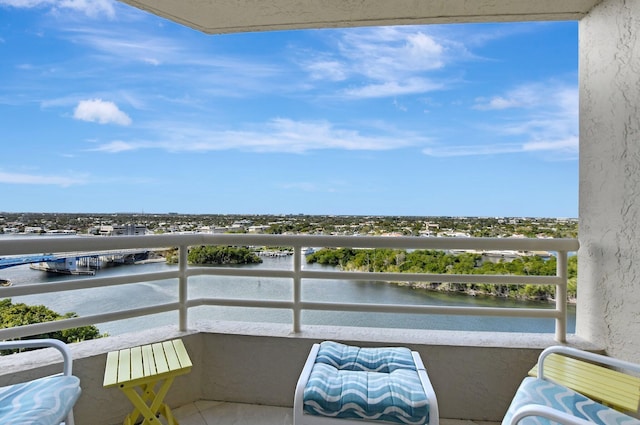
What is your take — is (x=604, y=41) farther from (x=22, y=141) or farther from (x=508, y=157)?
(x=22, y=141)

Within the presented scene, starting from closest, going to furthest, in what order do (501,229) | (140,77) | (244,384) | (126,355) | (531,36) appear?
(126,355)
(244,384)
(501,229)
(531,36)
(140,77)

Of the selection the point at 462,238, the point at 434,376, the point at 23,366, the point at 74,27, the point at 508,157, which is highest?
the point at 74,27

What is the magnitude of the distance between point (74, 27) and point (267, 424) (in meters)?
7.51

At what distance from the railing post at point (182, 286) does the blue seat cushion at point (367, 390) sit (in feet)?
3.92

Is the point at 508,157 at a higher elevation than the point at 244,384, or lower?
higher

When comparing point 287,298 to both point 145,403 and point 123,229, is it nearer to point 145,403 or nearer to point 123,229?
point 145,403

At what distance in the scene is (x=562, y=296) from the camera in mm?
2361

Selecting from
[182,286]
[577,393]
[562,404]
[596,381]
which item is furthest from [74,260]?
[596,381]

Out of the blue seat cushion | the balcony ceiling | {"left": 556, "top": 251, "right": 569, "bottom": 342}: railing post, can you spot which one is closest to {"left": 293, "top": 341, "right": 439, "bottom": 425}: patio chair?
the blue seat cushion

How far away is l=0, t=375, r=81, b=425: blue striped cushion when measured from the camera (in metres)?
1.25

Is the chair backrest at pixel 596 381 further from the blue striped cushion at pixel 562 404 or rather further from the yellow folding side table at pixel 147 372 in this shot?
the yellow folding side table at pixel 147 372

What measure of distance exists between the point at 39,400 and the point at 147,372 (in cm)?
41

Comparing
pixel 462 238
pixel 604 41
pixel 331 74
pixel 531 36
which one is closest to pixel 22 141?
pixel 331 74

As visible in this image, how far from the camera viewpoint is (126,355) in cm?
188
